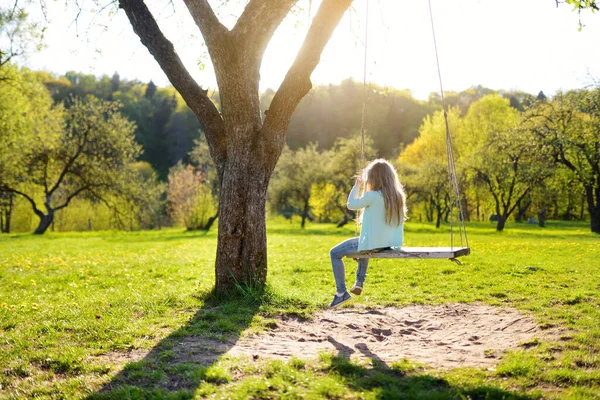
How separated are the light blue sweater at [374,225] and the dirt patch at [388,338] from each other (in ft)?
4.04

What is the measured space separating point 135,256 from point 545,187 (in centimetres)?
3191

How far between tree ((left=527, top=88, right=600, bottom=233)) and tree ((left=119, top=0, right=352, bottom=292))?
85.5 ft

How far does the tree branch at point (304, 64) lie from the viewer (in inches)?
329

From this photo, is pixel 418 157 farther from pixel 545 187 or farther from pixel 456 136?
pixel 545 187

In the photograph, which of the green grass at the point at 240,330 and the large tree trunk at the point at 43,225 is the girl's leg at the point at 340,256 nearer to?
the green grass at the point at 240,330

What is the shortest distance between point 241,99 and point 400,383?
5244mm

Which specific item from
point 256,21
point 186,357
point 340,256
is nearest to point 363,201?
point 340,256

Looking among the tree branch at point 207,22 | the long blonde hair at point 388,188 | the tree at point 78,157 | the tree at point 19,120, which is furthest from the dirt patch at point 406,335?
the tree at point 78,157

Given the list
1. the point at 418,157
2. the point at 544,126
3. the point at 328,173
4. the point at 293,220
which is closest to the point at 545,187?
the point at 544,126

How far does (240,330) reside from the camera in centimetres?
672

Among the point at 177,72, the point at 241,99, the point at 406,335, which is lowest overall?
the point at 406,335

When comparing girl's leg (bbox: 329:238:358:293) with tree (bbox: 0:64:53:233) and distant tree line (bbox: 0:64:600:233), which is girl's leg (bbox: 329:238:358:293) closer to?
distant tree line (bbox: 0:64:600:233)

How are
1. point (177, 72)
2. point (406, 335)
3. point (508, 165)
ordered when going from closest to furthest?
1. point (406, 335)
2. point (177, 72)
3. point (508, 165)

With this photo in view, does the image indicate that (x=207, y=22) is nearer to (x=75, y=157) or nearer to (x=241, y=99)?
(x=241, y=99)
